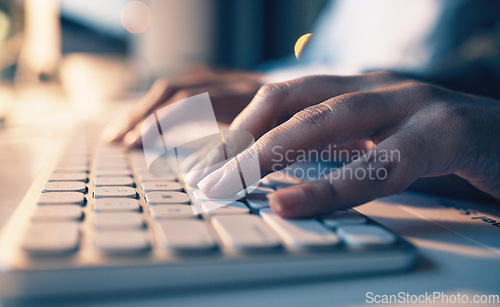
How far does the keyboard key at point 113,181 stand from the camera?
345 mm

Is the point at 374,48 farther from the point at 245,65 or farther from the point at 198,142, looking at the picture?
the point at 245,65

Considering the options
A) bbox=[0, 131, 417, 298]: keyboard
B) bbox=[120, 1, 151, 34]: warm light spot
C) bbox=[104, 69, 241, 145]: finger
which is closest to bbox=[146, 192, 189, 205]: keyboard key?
bbox=[0, 131, 417, 298]: keyboard

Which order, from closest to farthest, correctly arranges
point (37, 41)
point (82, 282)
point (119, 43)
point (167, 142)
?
1. point (82, 282)
2. point (167, 142)
3. point (37, 41)
4. point (119, 43)

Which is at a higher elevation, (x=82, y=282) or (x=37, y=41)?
(x=37, y=41)

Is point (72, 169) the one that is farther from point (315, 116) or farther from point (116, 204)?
point (315, 116)

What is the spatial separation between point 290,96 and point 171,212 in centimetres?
25

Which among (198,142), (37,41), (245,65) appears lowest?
(198,142)

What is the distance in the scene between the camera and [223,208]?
0.95 ft

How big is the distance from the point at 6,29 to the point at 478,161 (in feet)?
4.37

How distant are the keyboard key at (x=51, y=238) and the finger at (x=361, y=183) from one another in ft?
0.43

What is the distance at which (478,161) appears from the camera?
14.0 inches

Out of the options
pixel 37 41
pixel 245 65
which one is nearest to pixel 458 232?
pixel 245 65

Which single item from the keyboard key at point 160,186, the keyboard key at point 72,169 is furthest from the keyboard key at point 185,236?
the keyboard key at point 72,169

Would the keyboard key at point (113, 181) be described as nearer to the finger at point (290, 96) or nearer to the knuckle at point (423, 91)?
the finger at point (290, 96)
